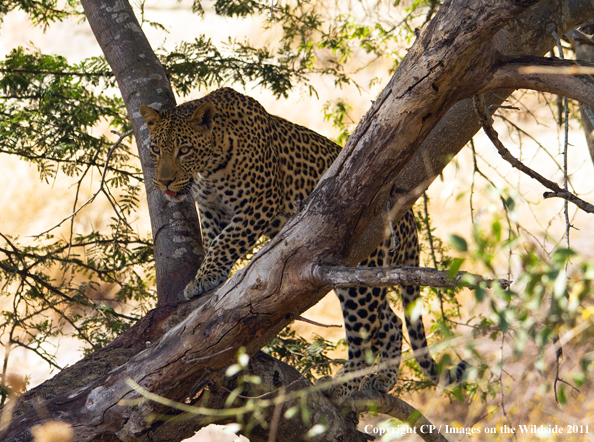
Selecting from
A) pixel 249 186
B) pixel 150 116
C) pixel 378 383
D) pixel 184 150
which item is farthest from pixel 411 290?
pixel 150 116

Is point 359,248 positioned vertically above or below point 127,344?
above

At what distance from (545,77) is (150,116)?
3.02 meters

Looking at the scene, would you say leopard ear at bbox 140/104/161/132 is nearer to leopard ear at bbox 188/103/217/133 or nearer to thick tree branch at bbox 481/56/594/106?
leopard ear at bbox 188/103/217/133

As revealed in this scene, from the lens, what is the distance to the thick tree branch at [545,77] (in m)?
2.62

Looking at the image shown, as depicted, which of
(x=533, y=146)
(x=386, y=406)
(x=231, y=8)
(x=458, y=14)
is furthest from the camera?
(x=533, y=146)

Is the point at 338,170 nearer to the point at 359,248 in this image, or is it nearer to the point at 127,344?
the point at 359,248

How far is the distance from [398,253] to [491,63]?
2.78m

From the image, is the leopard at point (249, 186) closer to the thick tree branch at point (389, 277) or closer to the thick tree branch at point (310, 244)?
the thick tree branch at point (310, 244)

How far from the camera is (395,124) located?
274 centimetres

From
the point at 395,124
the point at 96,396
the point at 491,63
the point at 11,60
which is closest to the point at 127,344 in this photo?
the point at 96,396

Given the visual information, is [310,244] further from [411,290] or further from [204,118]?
[411,290]

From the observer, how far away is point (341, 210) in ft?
9.46

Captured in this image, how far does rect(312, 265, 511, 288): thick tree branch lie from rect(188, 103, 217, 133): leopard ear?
7.86 ft

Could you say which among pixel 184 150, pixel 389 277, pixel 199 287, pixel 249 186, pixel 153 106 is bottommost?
pixel 389 277
